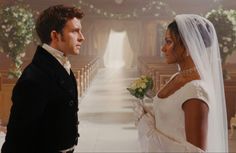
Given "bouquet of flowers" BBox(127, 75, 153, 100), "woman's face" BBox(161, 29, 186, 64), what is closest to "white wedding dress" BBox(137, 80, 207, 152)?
"woman's face" BBox(161, 29, 186, 64)

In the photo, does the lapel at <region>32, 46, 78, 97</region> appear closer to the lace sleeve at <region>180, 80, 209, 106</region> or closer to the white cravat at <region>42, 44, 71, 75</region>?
the white cravat at <region>42, 44, 71, 75</region>

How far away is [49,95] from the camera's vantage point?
5.74 ft

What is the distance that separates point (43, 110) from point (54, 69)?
19 centimetres

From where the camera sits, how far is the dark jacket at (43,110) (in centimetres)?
170

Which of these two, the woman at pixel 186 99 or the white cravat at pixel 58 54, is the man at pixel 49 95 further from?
the woman at pixel 186 99

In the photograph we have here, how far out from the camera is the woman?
1959mm

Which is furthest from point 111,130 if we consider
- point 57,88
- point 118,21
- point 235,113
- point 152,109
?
point 118,21

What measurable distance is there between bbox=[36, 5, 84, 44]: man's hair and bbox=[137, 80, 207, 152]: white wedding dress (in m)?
0.60

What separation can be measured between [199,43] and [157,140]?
0.51 meters

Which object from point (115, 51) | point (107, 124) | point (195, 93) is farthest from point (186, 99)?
point (115, 51)

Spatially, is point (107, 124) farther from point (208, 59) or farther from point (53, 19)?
point (53, 19)

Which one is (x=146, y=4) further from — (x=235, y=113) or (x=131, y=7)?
(x=235, y=113)

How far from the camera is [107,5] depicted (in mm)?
21719

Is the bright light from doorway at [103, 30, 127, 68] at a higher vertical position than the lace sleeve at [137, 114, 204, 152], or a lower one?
lower
